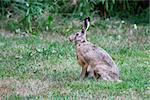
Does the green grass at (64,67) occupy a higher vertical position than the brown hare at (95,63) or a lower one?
lower

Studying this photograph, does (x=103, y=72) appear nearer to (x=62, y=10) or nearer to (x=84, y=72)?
(x=84, y=72)

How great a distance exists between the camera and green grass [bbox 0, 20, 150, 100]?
8.21m

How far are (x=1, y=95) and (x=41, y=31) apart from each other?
225 inches

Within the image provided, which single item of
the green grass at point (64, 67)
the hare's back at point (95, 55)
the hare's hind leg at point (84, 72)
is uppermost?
the hare's back at point (95, 55)

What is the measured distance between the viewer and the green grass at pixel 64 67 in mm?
8211

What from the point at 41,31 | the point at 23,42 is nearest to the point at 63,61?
the point at 23,42

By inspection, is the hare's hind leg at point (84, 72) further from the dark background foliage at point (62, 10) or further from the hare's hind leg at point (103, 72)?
the dark background foliage at point (62, 10)

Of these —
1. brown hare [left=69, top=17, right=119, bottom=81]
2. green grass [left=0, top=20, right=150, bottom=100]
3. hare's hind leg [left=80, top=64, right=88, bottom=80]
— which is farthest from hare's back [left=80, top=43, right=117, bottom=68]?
green grass [left=0, top=20, right=150, bottom=100]

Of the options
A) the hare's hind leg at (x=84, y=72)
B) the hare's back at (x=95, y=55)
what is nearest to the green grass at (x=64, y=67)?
the hare's hind leg at (x=84, y=72)

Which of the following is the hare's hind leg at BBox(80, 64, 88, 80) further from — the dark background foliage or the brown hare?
the dark background foliage

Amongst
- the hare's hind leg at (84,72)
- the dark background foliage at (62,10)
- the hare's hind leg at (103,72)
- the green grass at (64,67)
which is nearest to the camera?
the green grass at (64,67)

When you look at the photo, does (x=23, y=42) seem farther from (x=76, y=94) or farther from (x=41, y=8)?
(x=76, y=94)

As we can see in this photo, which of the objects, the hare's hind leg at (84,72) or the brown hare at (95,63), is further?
the hare's hind leg at (84,72)

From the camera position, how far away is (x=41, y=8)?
539 inches
